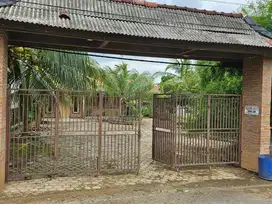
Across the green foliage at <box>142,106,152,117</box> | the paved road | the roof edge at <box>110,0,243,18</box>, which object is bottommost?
the paved road

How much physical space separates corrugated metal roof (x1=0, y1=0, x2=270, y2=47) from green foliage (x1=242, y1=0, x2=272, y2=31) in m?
1.80

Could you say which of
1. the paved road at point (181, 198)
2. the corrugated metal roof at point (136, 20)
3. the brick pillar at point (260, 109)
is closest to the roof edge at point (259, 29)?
the corrugated metal roof at point (136, 20)

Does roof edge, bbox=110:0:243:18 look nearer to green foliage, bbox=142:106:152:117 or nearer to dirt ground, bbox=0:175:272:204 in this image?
dirt ground, bbox=0:175:272:204

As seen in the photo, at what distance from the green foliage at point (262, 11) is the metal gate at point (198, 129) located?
153 inches

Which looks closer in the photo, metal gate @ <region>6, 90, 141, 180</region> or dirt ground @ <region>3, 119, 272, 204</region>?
dirt ground @ <region>3, 119, 272, 204</region>

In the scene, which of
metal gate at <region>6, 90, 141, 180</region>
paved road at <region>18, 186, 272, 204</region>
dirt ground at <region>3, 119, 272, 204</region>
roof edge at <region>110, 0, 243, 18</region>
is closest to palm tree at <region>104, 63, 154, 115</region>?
roof edge at <region>110, 0, 243, 18</region>

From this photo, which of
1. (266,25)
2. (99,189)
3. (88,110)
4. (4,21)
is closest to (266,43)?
(266,25)

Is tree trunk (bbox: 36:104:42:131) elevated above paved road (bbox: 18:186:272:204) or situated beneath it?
elevated above

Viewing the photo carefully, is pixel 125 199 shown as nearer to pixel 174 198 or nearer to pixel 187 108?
pixel 174 198

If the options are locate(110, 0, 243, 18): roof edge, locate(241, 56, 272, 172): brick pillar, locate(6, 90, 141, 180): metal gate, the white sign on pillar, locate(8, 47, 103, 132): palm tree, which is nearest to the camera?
locate(6, 90, 141, 180): metal gate

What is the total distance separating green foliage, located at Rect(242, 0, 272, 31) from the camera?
9555 mm

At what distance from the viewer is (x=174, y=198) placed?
17.6 ft

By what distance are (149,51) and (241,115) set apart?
3.49 meters

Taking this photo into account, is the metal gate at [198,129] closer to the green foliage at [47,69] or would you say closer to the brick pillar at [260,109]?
the brick pillar at [260,109]
